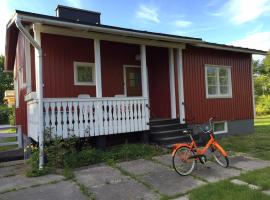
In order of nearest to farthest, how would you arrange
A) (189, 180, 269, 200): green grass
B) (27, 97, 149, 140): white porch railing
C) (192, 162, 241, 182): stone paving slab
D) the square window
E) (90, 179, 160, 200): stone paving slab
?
1. (189, 180, 269, 200): green grass
2. (90, 179, 160, 200): stone paving slab
3. (192, 162, 241, 182): stone paving slab
4. (27, 97, 149, 140): white porch railing
5. the square window

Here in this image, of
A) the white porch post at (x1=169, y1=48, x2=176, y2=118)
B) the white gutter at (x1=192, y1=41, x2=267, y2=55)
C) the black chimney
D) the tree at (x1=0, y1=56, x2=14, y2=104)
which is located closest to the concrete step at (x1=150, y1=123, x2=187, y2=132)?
the white porch post at (x1=169, y1=48, x2=176, y2=118)

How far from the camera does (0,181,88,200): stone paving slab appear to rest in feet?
13.6

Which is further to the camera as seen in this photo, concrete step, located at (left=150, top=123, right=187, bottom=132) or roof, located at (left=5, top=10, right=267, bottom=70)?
concrete step, located at (left=150, top=123, right=187, bottom=132)

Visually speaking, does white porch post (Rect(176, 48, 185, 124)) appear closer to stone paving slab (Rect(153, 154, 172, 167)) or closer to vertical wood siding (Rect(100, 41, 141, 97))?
vertical wood siding (Rect(100, 41, 141, 97))

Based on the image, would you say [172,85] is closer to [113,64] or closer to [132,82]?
[132,82]

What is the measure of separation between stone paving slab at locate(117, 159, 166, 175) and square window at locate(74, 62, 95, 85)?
328 centimetres

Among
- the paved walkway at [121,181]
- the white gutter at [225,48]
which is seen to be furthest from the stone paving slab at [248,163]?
the white gutter at [225,48]

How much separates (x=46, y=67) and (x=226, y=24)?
18180mm

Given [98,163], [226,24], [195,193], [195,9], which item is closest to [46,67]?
[98,163]

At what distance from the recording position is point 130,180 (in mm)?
4848

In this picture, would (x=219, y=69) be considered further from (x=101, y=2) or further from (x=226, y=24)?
(x=226, y=24)

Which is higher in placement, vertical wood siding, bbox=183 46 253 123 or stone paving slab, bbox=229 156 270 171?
vertical wood siding, bbox=183 46 253 123

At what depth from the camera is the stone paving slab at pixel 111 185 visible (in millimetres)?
4109

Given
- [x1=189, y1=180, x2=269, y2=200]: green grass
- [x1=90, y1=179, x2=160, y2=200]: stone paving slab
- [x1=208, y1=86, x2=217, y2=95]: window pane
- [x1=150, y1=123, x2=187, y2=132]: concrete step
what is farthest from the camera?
[x1=208, y1=86, x2=217, y2=95]: window pane
